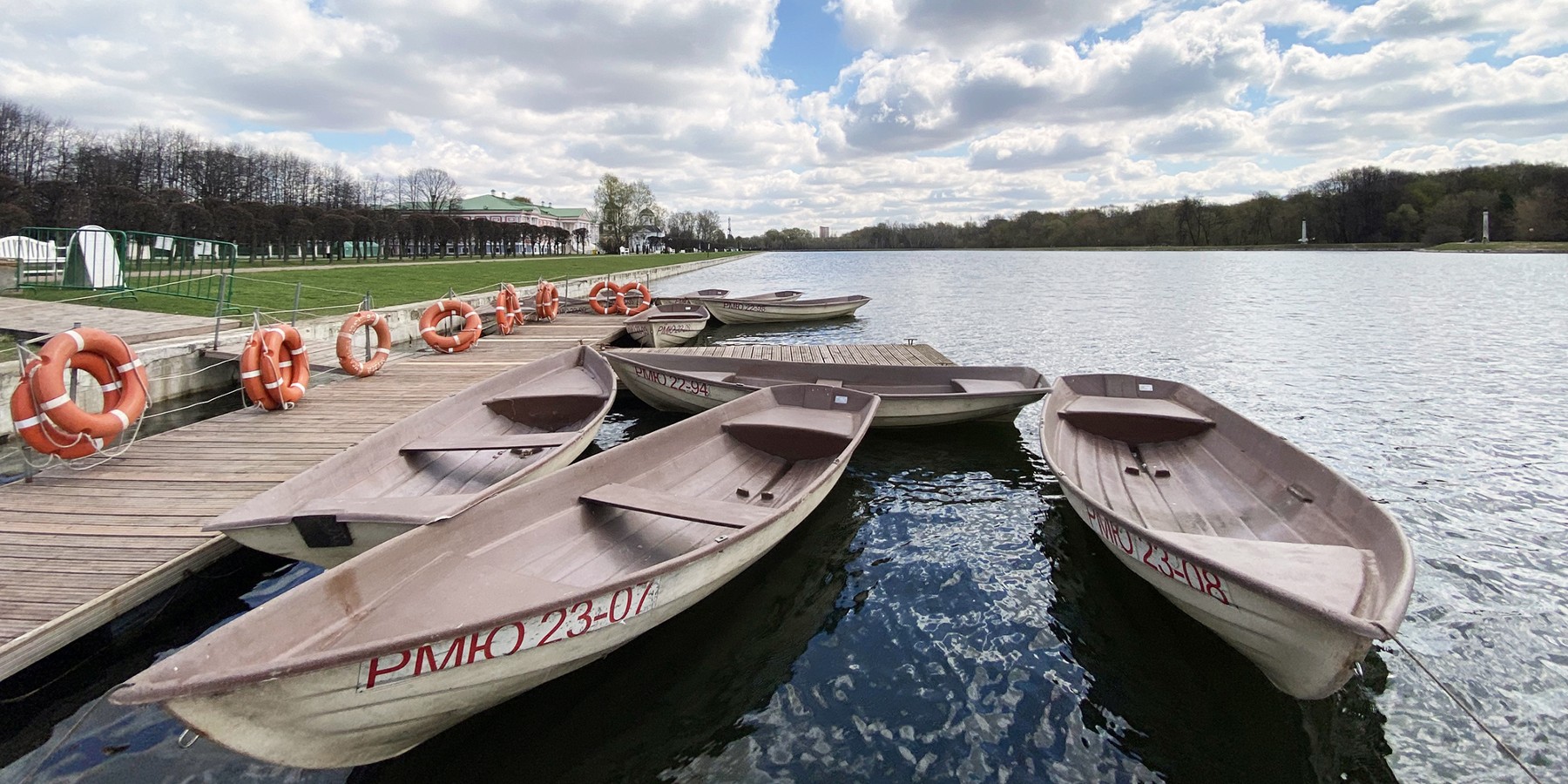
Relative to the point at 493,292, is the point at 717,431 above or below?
below

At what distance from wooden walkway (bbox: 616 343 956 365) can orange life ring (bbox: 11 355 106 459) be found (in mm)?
8894

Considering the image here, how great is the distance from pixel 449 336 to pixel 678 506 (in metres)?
13.2

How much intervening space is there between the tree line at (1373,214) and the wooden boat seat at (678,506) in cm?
13211

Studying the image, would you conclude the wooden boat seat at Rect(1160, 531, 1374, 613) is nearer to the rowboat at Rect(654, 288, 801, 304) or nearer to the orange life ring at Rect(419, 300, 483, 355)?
the orange life ring at Rect(419, 300, 483, 355)

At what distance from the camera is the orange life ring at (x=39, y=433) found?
658cm

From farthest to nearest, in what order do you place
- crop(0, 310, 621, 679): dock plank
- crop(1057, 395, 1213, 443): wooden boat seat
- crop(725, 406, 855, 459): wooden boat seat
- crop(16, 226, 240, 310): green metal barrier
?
crop(16, 226, 240, 310): green metal barrier, crop(1057, 395, 1213, 443): wooden boat seat, crop(725, 406, 855, 459): wooden boat seat, crop(0, 310, 621, 679): dock plank

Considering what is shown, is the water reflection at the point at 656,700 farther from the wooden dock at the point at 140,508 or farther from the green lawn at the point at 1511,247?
the green lawn at the point at 1511,247

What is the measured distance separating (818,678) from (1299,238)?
150 meters

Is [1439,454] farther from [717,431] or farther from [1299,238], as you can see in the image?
[1299,238]

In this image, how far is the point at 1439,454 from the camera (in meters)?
10.6

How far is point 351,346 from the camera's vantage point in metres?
12.7

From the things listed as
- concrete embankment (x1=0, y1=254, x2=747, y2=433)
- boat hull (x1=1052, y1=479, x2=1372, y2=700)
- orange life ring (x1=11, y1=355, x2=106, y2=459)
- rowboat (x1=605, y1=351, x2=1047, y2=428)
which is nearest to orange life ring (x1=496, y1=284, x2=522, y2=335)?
concrete embankment (x1=0, y1=254, x2=747, y2=433)

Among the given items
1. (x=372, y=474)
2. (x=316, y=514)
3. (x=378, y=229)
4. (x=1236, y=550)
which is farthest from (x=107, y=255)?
(x=378, y=229)

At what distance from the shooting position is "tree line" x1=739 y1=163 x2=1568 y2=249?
317 ft
